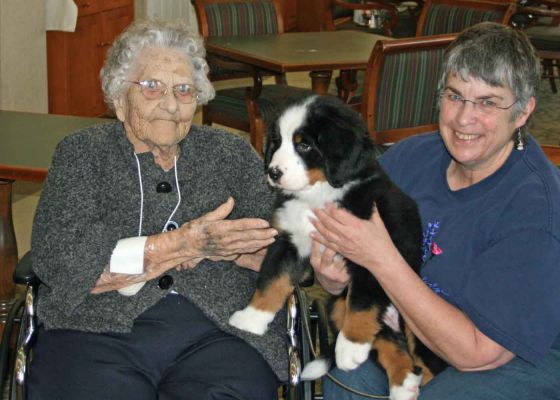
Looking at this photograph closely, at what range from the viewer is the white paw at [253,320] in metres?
2.04

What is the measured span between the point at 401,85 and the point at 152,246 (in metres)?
2.19

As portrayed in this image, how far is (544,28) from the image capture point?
23.5 feet

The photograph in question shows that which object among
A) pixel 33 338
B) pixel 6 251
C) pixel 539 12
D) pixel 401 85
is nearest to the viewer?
pixel 33 338

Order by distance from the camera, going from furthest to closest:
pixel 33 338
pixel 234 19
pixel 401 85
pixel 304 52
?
pixel 234 19
pixel 304 52
pixel 401 85
pixel 33 338

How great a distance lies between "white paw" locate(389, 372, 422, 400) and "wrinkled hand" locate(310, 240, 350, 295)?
0.95 ft

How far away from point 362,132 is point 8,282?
68.8 inches

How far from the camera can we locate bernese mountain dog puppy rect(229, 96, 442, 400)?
1886 mm

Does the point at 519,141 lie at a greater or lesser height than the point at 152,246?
greater

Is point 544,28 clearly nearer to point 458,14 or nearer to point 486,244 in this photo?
point 458,14

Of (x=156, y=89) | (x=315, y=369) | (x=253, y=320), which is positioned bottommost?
(x=315, y=369)

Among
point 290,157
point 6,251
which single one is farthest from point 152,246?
point 6,251

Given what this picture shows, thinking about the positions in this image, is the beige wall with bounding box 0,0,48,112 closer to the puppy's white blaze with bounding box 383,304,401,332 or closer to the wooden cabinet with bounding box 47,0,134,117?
the wooden cabinet with bounding box 47,0,134,117

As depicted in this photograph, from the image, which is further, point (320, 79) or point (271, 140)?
point (320, 79)

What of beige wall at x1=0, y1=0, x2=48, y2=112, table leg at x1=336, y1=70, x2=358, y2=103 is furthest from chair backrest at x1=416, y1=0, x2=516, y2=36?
beige wall at x1=0, y1=0, x2=48, y2=112
